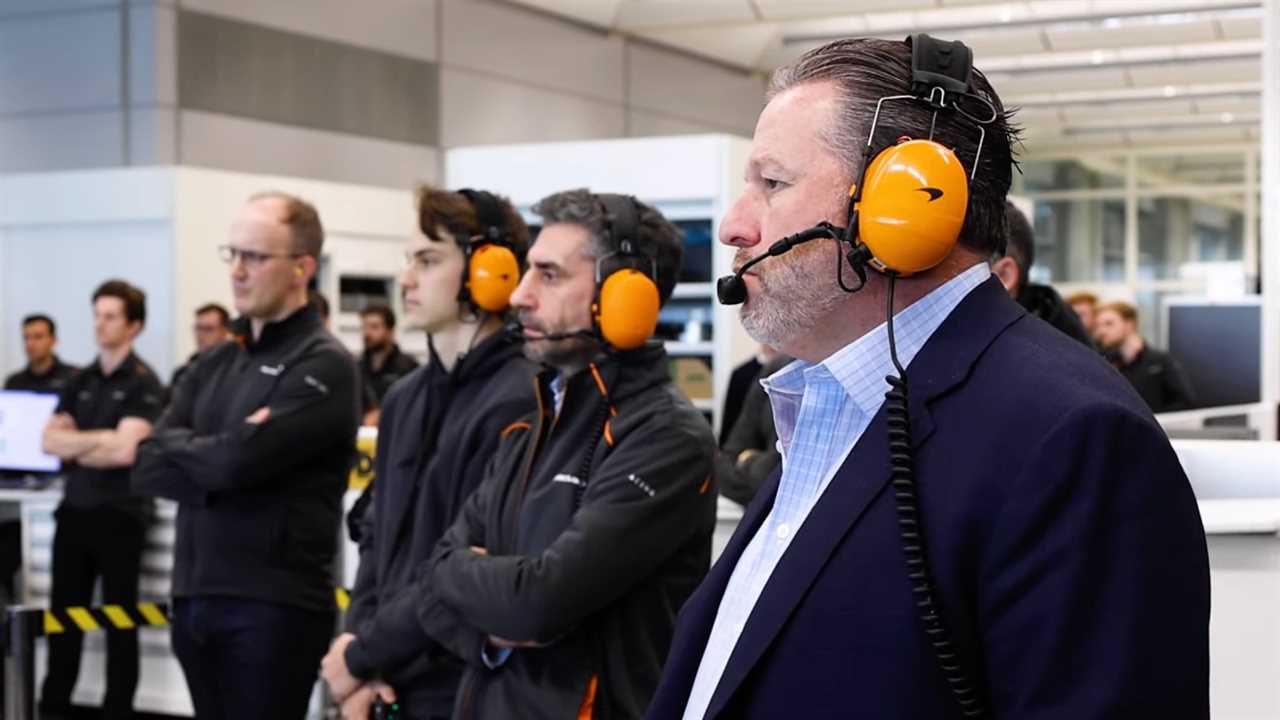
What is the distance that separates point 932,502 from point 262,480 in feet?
8.98

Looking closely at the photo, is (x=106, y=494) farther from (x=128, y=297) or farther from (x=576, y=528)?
(x=576, y=528)

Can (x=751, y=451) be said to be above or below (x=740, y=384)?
below

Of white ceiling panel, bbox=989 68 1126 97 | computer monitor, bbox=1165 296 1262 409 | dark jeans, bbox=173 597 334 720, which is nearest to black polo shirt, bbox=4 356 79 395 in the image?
dark jeans, bbox=173 597 334 720

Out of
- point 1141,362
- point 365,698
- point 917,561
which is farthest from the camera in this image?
point 1141,362

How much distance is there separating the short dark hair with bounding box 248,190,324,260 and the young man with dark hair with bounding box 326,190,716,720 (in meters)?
1.30

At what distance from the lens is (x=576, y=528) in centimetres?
248

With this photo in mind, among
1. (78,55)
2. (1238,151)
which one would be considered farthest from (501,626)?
(1238,151)

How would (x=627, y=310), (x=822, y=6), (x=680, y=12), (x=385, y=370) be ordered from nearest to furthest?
(x=627, y=310) → (x=385, y=370) → (x=822, y=6) → (x=680, y=12)

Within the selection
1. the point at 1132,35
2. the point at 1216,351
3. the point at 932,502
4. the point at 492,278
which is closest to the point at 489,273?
the point at 492,278

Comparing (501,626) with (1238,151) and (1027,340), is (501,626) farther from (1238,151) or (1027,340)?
(1238,151)

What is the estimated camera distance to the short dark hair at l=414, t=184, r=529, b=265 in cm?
336

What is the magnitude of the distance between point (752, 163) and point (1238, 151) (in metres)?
21.0

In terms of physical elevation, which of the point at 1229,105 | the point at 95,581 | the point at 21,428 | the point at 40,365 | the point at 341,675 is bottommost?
the point at 95,581

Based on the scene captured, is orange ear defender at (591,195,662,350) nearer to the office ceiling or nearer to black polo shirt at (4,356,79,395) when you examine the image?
black polo shirt at (4,356,79,395)
